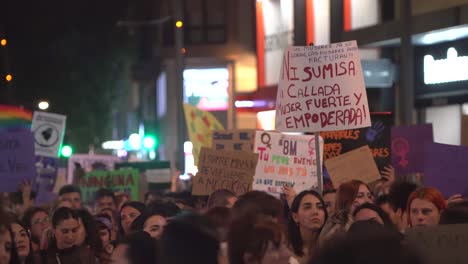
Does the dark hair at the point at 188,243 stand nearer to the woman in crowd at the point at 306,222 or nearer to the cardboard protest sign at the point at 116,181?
the woman in crowd at the point at 306,222

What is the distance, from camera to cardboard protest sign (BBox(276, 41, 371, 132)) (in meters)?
10.9

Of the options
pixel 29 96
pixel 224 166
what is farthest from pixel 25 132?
pixel 29 96

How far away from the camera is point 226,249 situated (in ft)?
16.0

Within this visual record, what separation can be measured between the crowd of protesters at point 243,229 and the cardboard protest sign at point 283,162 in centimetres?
82

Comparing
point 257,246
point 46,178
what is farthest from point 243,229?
point 46,178

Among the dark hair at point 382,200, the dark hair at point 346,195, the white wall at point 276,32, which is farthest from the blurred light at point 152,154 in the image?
the dark hair at point 346,195

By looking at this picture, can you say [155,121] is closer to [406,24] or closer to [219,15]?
[219,15]

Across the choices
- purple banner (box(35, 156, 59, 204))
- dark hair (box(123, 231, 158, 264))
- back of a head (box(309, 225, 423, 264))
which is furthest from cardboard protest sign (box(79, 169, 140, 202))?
back of a head (box(309, 225, 423, 264))

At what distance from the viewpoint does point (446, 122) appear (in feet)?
73.4

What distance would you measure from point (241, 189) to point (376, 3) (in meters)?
13.4

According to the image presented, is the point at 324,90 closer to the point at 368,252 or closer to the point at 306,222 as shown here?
the point at 306,222

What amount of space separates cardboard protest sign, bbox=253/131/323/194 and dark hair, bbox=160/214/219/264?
9.23 metres

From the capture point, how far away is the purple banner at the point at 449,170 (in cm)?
1048

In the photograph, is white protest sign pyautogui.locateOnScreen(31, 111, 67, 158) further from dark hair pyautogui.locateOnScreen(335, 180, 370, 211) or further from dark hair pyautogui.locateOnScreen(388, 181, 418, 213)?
dark hair pyautogui.locateOnScreen(335, 180, 370, 211)
